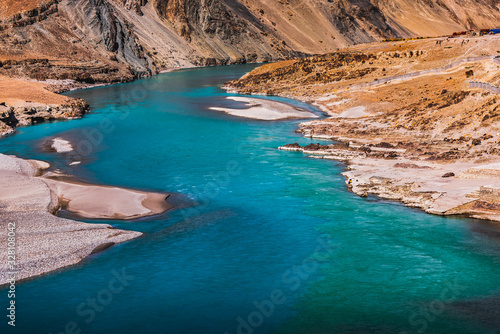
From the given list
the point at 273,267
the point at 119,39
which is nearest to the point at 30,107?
the point at 273,267

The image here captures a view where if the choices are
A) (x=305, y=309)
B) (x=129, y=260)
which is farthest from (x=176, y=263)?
(x=305, y=309)

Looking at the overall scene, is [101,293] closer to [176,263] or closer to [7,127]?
[176,263]

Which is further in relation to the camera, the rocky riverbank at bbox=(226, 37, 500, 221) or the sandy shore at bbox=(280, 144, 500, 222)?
the rocky riverbank at bbox=(226, 37, 500, 221)

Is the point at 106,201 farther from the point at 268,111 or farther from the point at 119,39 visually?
the point at 119,39
